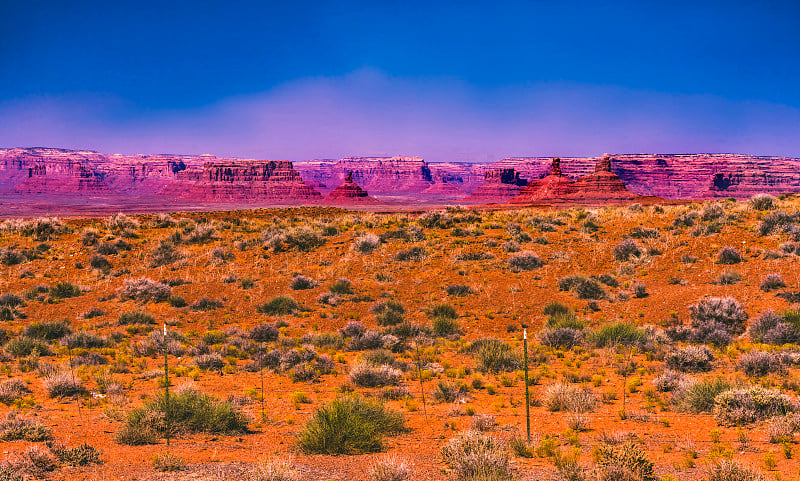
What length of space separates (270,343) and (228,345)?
1.21 m

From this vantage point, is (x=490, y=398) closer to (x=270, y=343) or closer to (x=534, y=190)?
(x=270, y=343)

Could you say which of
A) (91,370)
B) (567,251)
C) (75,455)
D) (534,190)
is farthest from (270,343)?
(534,190)

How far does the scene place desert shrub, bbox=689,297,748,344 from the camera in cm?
1526

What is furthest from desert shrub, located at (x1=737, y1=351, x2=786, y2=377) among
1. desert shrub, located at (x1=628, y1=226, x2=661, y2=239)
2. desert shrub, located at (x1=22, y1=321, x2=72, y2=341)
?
desert shrub, located at (x1=22, y1=321, x2=72, y2=341)

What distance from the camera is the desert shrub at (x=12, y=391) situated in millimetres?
10984

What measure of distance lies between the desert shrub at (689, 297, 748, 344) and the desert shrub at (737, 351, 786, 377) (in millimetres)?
2815

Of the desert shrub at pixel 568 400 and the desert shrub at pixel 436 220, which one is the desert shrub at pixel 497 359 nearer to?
the desert shrub at pixel 568 400

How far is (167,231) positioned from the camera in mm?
33656

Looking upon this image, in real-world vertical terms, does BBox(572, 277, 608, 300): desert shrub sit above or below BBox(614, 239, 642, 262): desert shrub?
below

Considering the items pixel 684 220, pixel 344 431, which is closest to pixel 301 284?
pixel 344 431

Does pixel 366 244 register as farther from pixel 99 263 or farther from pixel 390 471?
pixel 390 471

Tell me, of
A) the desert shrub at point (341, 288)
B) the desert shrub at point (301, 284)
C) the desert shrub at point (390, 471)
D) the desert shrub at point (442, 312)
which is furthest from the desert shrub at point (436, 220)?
the desert shrub at point (390, 471)

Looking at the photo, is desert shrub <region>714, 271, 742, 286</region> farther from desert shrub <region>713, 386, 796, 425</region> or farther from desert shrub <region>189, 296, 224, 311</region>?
desert shrub <region>189, 296, 224, 311</region>

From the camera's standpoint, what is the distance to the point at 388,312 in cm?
1945
